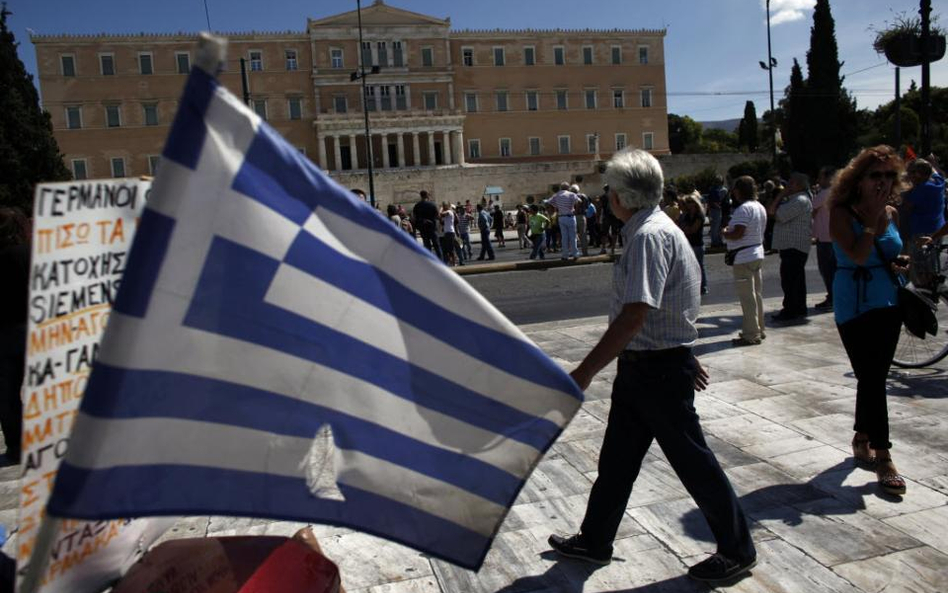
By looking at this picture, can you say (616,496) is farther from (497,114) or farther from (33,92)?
(497,114)

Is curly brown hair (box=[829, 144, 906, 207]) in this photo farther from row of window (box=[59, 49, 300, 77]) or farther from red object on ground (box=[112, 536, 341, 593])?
row of window (box=[59, 49, 300, 77])

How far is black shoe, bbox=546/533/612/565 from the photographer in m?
2.99

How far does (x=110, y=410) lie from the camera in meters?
1.34

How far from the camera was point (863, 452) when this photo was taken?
3.85 m

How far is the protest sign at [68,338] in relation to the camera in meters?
1.63

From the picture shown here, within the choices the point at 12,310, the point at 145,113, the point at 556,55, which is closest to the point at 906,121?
the point at 556,55

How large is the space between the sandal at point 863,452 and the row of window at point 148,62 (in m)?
62.4

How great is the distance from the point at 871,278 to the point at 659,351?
60.9 inches

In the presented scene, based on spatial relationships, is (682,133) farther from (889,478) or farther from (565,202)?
(889,478)

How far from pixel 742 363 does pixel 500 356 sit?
4.99m

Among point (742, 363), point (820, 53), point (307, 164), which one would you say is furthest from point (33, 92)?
point (820, 53)

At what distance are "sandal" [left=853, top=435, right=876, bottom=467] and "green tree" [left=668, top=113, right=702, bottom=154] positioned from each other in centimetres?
8777

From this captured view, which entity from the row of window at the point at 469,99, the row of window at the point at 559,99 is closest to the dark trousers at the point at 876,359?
the row of window at the point at 469,99

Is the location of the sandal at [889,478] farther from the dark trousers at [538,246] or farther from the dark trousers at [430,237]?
the dark trousers at [538,246]
